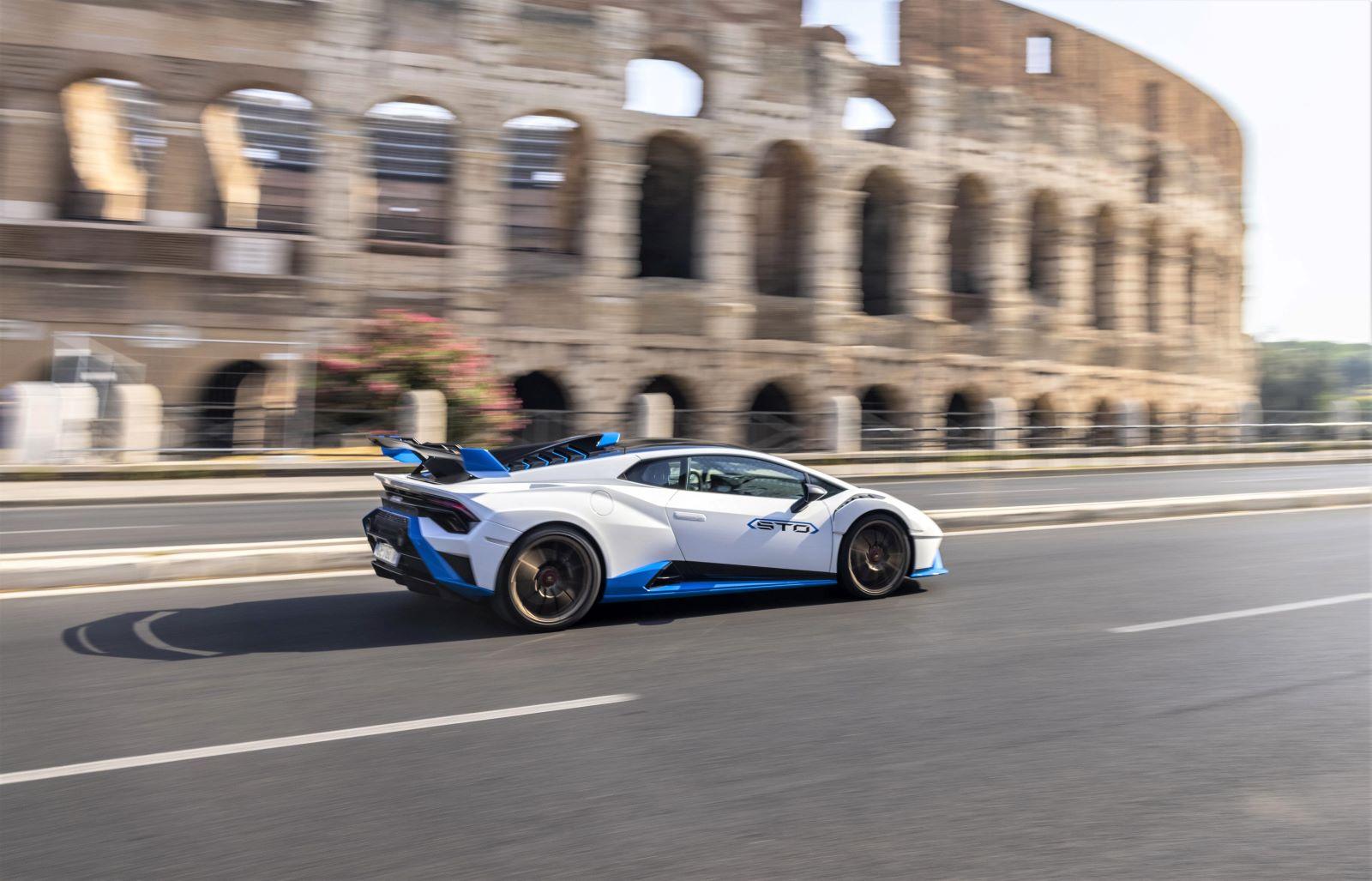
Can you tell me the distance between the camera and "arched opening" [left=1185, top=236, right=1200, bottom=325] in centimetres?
5150

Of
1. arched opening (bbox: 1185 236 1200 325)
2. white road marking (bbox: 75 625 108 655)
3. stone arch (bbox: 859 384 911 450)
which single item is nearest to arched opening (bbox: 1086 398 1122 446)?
stone arch (bbox: 859 384 911 450)

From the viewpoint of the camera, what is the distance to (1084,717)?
5336 millimetres

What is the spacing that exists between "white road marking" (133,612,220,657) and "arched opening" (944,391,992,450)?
2324 centimetres

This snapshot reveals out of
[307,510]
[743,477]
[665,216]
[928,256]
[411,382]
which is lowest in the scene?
[307,510]

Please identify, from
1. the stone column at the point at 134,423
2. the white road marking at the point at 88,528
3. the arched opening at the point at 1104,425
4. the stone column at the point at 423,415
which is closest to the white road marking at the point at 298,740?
the white road marking at the point at 88,528

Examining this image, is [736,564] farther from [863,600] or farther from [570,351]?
[570,351]

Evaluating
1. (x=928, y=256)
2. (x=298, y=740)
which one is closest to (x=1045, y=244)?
(x=928, y=256)

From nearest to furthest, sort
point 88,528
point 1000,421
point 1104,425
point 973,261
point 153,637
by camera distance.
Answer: point 153,637 → point 88,528 → point 1000,421 → point 1104,425 → point 973,261

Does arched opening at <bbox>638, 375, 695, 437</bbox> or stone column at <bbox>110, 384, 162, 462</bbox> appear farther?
arched opening at <bbox>638, 375, 695, 437</bbox>

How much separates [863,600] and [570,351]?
23829mm

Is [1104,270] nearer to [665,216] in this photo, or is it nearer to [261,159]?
[665,216]

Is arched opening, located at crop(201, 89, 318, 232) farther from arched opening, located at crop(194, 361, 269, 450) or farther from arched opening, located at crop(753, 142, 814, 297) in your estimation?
arched opening, located at crop(753, 142, 814, 297)

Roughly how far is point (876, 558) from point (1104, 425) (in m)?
28.5

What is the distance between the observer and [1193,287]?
Answer: 171 ft
